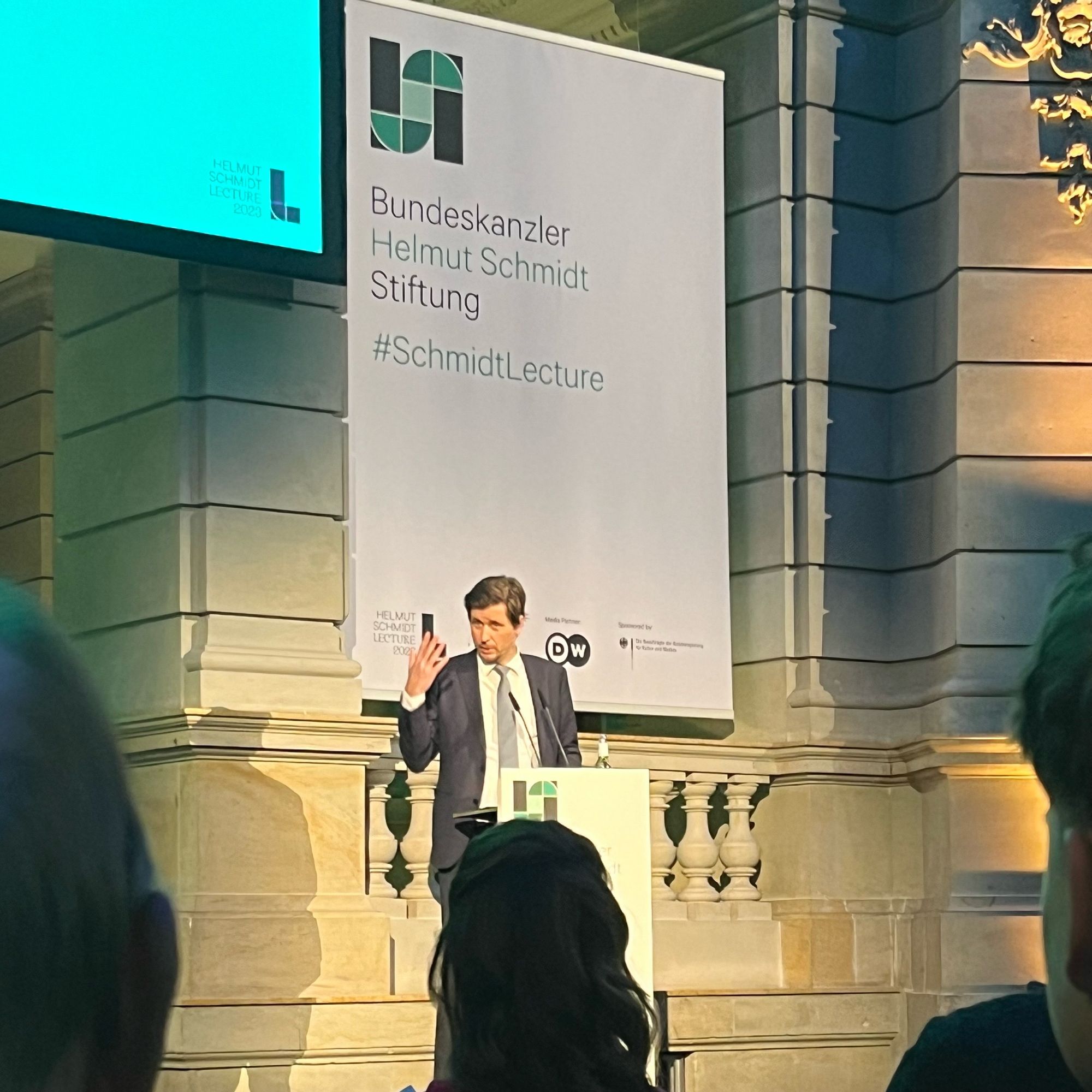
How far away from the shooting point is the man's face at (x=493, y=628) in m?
7.85

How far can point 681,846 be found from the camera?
9938mm

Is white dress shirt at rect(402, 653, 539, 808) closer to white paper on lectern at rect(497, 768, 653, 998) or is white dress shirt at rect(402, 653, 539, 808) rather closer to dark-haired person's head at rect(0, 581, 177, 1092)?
white paper on lectern at rect(497, 768, 653, 998)

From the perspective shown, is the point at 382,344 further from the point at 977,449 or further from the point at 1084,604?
the point at 1084,604

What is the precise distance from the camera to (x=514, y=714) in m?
7.97

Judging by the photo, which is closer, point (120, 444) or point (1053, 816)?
point (1053, 816)

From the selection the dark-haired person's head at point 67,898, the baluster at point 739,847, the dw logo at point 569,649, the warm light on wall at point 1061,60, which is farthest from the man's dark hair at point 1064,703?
the warm light on wall at point 1061,60

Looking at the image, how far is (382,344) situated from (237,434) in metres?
0.76

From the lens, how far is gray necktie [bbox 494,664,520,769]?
789 cm

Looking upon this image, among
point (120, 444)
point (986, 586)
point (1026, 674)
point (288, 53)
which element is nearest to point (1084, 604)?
point (1026, 674)

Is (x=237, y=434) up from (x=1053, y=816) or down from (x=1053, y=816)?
up

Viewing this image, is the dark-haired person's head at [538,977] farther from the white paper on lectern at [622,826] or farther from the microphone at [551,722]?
the microphone at [551,722]

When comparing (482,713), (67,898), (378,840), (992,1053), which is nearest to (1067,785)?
(992,1053)

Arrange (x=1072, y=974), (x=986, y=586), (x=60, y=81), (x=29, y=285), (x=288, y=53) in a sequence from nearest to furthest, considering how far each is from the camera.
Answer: (x=1072, y=974), (x=60, y=81), (x=288, y=53), (x=986, y=586), (x=29, y=285)

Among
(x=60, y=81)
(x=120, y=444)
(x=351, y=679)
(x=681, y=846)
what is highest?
(x=60, y=81)
